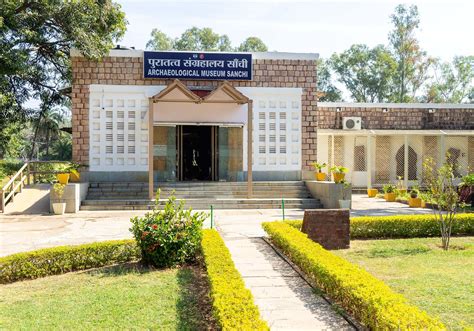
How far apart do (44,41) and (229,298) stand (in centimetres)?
1594

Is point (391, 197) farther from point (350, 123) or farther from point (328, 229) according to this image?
point (328, 229)

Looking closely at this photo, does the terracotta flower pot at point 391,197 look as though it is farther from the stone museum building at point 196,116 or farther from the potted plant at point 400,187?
the stone museum building at point 196,116

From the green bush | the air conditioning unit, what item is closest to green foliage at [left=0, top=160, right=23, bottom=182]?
the green bush

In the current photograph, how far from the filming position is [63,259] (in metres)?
7.21

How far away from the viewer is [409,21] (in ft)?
119

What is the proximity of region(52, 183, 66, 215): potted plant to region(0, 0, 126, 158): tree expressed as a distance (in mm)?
4329

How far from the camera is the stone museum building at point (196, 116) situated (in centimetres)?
1695

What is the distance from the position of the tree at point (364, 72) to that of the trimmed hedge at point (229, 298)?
38.3 m

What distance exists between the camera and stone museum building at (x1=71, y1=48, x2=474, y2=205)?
16953mm

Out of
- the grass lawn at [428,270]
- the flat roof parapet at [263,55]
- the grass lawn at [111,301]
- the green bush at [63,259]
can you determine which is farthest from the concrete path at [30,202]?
the grass lawn at [428,270]

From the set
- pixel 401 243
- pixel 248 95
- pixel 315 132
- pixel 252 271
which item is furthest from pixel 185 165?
pixel 252 271

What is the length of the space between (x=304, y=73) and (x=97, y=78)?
7.10 m

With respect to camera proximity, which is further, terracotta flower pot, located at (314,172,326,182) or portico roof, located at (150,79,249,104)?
terracotta flower pot, located at (314,172,326,182)

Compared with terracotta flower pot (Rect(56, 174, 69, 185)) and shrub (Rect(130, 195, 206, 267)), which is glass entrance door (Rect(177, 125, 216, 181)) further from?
shrub (Rect(130, 195, 206, 267))
